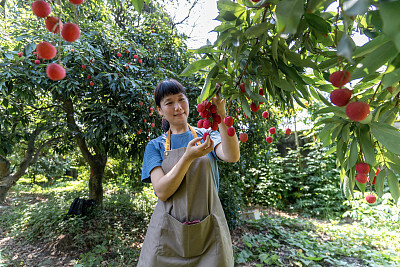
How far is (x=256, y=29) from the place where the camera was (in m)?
0.48

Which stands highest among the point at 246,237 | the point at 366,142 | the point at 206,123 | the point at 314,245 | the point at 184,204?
the point at 206,123

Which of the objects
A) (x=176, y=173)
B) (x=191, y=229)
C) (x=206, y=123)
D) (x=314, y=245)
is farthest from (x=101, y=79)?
(x=314, y=245)

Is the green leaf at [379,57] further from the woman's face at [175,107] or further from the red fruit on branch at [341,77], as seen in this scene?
the woman's face at [175,107]

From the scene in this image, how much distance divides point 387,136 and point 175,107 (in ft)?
2.61

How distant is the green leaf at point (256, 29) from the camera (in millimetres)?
479

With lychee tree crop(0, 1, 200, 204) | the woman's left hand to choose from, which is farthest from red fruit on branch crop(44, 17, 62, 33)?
lychee tree crop(0, 1, 200, 204)

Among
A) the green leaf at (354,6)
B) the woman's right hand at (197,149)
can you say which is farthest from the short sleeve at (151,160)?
the green leaf at (354,6)

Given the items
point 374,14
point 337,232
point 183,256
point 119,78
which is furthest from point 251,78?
point 337,232

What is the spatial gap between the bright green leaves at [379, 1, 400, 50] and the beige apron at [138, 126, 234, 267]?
91cm

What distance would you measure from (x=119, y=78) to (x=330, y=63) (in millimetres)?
2130

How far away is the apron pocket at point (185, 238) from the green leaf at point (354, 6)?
905 mm

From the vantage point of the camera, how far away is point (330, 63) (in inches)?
21.4

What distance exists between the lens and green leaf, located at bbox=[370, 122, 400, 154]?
18.4 inches

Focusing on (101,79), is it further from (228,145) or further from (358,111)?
(358,111)
